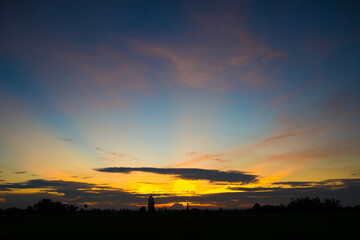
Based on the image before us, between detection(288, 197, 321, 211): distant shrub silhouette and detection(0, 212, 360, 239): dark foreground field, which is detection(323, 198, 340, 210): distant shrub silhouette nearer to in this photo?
detection(288, 197, 321, 211): distant shrub silhouette

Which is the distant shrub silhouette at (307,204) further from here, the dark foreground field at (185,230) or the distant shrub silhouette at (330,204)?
the dark foreground field at (185,230)

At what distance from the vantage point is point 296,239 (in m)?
31.2

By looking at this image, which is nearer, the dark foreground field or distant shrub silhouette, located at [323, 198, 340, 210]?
the dark foreground field

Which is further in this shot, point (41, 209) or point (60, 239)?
point (41, 209)

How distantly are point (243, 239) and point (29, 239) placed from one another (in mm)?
24942

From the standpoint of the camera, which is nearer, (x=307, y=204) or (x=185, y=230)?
(x=185, y=230)

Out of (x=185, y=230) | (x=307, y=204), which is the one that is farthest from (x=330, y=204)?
(x=185, y=230)

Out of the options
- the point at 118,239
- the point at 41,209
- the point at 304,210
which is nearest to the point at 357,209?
the point at 304,210

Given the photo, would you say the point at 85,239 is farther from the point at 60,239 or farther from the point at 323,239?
the point at 323,239

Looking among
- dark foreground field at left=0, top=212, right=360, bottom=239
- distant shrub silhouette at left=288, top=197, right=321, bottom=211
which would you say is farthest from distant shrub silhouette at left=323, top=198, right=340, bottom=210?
dark foreground field at left=0, top=212, right=360, bottom=239

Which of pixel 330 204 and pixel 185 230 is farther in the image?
pixel 330 204

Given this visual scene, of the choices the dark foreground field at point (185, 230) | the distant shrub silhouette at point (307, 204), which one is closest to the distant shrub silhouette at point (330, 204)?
the distant shrub silhouette at point (307, 204)

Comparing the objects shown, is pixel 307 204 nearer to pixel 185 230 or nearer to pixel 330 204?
pixel 330 204

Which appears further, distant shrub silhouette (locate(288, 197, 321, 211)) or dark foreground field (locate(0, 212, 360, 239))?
distant shrub silhouette (locate(288, 197, 321, 211))
